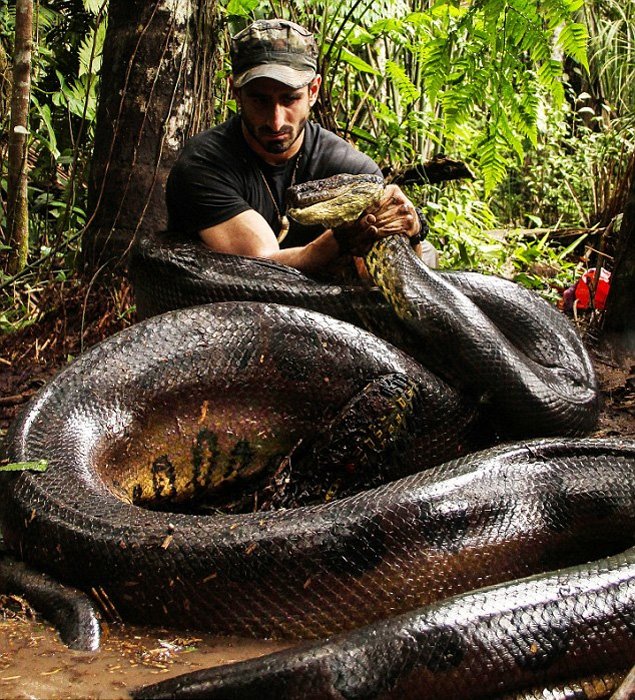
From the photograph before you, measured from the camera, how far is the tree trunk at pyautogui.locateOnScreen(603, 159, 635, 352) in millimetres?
5805

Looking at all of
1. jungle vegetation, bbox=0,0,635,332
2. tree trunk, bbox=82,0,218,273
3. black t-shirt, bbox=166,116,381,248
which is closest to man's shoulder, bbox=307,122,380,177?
black t-shirt, bbox=166,116,381,248

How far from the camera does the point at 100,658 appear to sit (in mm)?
2686

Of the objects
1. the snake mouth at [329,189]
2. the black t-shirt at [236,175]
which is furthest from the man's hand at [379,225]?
the black t-shirt at [236,175]

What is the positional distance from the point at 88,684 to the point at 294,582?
0.75m

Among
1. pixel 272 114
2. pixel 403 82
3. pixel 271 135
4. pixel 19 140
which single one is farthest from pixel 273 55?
pixel 403 82

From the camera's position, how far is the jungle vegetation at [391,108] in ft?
18.1

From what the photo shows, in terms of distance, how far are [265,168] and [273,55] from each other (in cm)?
70

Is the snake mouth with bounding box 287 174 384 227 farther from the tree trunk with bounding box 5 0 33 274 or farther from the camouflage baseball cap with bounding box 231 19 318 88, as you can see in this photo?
the tree trunk with bounding box 5 0 33 274

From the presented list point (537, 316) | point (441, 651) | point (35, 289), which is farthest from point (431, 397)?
point (35, 289)

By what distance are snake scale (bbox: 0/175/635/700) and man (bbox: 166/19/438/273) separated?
0.63 ft

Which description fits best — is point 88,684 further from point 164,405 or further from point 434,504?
point 164,405

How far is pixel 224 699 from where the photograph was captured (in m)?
2.25

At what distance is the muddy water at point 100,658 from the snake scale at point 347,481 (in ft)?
0.32

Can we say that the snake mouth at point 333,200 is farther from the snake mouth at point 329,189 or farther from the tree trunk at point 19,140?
the tree trunk at point 19,140
